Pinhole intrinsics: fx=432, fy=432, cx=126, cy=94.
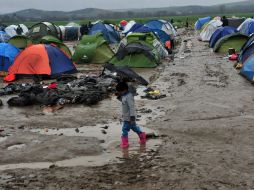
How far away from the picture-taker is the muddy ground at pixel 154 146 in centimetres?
724

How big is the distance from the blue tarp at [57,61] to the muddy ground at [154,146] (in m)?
5.33

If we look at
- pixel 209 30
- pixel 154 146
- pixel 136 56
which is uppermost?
pixel 154 146

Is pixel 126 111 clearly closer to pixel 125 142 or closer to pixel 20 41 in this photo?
pixel 125 142

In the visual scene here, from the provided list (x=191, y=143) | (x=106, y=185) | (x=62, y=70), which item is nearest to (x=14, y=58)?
(x=62, y=70)

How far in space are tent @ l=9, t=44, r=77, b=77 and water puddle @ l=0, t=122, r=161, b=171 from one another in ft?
25.8

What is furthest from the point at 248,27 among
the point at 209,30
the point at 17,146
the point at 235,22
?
the point at 17,146

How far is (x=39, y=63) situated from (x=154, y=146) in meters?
10.6

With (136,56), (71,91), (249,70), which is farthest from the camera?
(136,56)

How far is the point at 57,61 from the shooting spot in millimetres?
18906

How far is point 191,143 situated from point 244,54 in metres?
12.0

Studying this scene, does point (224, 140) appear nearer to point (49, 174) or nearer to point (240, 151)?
point (240, 151)

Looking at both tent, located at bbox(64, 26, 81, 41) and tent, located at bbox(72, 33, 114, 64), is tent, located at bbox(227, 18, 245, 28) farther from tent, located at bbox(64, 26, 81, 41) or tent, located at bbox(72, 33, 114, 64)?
tent, located at bbox(72, 33, 114, 64)

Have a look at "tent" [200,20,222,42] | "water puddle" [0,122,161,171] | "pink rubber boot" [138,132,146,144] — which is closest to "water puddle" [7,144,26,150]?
"water puddle" [0,122,161,171]

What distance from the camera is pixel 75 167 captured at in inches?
317
